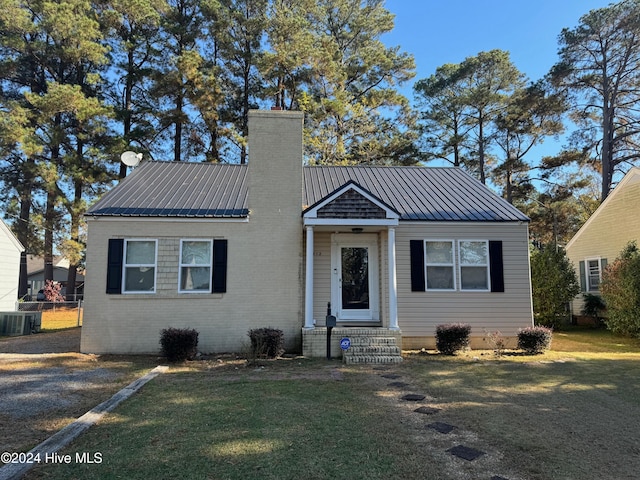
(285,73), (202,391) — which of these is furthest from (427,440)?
(285,73)

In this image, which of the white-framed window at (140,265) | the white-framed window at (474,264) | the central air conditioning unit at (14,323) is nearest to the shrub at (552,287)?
the white-framed window at (474,264)

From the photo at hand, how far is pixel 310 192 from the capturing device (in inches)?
473

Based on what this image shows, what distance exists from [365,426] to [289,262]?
5.96 m

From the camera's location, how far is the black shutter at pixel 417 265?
10.3m

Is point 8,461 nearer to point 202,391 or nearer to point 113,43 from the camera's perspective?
point 202,391

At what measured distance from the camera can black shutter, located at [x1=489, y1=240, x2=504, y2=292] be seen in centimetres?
1045

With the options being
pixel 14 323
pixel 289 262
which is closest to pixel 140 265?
pixel 289 262

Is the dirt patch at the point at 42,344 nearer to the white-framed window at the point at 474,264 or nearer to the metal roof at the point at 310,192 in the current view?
the metal roof at the point at 310,192

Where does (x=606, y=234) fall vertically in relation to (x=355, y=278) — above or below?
→ above

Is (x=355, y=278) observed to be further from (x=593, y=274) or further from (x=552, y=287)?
(x=593, y=274)

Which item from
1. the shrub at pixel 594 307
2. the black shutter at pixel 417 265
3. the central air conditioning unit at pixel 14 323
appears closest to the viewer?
the black shutter at pixel 417 265

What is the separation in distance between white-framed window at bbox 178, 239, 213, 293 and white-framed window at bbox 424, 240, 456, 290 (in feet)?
18.7

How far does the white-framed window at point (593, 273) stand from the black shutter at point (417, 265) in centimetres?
1125

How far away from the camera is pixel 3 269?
53.8 ft
